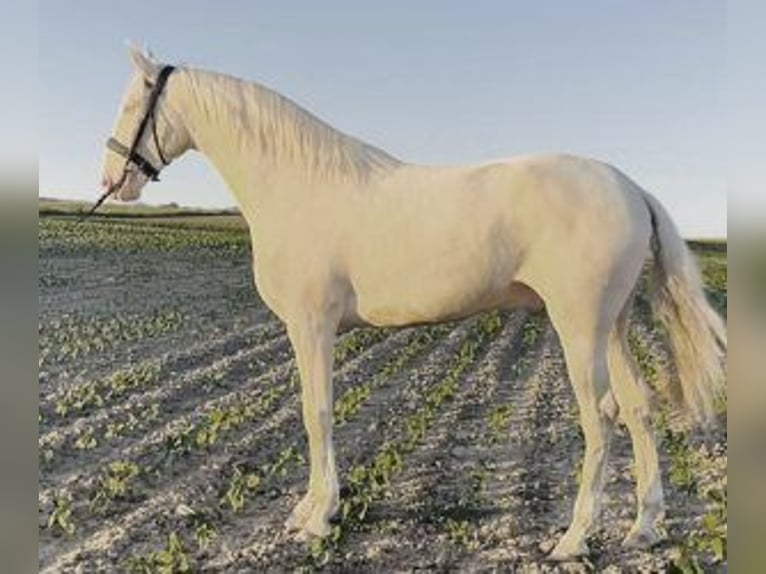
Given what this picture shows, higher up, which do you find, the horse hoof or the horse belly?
the horse belly

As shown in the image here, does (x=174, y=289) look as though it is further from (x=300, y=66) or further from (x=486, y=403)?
(x=486, y=403)

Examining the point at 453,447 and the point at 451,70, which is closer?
the point at 451,70

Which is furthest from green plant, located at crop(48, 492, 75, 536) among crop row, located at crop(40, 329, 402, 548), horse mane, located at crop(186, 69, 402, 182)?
horse mane, located at crop(186, 69, 402, 182)

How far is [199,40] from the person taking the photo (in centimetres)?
333

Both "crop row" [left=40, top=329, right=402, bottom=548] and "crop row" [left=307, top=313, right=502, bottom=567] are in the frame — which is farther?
"crop row" [left=40, top=329, right=402, bottom=548]

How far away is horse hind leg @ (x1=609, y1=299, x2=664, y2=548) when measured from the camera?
116 inches

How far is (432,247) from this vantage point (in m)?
2.89

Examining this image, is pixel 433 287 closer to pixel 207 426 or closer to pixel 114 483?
pixel 207 426

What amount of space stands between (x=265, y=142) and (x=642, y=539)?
1842mm

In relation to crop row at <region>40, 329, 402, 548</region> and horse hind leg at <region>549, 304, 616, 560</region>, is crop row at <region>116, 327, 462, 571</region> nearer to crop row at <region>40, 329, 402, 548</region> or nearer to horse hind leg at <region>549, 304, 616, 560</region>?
crop row at <region>40, 329, 402, 548</region>

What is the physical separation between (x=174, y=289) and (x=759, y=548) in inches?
103

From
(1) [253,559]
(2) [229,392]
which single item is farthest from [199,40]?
(1) [253,559]

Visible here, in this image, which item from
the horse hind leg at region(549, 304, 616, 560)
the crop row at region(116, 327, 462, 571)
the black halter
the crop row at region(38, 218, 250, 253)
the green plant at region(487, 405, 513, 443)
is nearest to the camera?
the horse hind leg at region(549, 304, 616, 560)

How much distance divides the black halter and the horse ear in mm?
21
